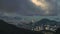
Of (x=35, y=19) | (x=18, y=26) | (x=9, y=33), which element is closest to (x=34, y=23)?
(x=35, y=19)

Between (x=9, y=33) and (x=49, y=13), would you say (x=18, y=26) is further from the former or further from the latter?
(x=49, y=13)

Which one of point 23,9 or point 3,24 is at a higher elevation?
point 23,9

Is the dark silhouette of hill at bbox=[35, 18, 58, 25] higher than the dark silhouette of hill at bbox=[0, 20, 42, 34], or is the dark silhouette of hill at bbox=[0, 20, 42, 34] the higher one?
the dark silhouette of hill at bbox=[35, 18, 58, 25]

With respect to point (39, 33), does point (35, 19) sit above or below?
above

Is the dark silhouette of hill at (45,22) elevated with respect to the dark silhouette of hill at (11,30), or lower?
elevated

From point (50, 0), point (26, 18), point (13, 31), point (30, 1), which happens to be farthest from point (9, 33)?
point (50, 0)

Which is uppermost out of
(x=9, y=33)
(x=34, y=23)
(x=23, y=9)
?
(x=23, y=9)

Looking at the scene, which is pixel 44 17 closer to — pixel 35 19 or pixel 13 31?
pixel 35 19

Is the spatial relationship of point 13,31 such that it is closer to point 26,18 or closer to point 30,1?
point 26,18
